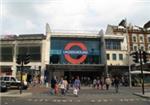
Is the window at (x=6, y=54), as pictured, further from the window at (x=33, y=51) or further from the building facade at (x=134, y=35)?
the building facade at (x=134, y=35)

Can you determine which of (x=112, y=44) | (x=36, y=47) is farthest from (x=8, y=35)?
(x=112, y=44)

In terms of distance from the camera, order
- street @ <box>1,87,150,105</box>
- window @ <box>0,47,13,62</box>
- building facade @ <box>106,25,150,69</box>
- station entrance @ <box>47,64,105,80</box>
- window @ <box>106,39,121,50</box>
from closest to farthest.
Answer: street @ <box>1,87,150,105</box>, station entrance @ <box>47,64,105,80</box>, window @ <box>0,47,13,62</box>, window @ <box>106,39,121,50</box>, building facade @ <box>106,25,150,69</box>

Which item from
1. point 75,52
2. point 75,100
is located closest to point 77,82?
point 75,100

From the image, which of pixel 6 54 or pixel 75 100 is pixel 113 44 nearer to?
pixel 6 54

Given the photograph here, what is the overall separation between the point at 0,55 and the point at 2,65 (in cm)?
204

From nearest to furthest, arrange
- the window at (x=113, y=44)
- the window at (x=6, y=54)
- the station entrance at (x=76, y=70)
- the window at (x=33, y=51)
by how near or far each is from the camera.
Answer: the station entrance at (x=76, y=70)
the window at (x=33, y=51)
the window at (x=6, y=54)
the window at (x=113, y=44)

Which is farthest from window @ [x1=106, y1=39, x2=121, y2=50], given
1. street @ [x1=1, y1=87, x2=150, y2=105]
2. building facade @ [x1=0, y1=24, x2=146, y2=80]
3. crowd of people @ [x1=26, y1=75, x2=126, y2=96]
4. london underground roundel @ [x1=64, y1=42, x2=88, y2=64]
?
street @ [x1=1, y1=87, x2=150, y2=105]

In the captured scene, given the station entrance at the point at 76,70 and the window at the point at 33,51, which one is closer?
the station entrance at the point at 76,70

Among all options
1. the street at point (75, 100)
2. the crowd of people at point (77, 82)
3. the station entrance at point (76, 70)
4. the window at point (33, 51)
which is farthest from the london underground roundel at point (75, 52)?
the street at point (75, 100)

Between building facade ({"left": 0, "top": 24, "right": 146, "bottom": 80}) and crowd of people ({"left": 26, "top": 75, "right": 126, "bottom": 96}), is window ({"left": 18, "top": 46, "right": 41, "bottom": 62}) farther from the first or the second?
crowd of people ({"left": 26, "top": 75, "right": 126, "bottom": 96})

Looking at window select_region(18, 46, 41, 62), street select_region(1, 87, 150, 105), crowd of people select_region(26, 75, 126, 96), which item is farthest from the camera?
window select_region(18, 46, 41, 62)

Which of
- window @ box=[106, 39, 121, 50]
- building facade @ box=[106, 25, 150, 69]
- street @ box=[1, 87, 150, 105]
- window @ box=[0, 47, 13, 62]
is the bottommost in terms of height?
street @ box=[1, 87, 150, 105]

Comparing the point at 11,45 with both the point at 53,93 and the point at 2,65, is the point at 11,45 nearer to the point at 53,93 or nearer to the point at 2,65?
the point at 2,65

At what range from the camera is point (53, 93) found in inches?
1089
